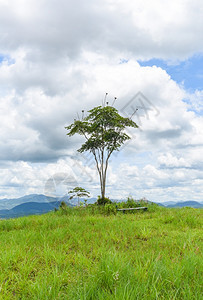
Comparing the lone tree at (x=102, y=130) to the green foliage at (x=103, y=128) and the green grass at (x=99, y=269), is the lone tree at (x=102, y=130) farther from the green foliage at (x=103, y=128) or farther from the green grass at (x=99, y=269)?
the green grass at (x=99, y=269)

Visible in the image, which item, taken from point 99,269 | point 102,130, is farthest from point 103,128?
point 99,269

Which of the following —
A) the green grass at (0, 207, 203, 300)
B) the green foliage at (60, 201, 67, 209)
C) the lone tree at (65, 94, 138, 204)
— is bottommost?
the green grass at (0, 207, 203, 300)

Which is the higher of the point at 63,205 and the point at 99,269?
the point at 63,205

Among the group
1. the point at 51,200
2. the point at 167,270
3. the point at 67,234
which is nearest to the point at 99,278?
the point at 167,270

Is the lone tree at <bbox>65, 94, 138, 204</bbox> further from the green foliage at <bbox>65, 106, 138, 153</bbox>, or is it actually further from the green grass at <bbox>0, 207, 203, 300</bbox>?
the green grass at <bbox>0, 207, 203, 300</bbox>

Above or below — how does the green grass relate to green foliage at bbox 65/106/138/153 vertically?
below

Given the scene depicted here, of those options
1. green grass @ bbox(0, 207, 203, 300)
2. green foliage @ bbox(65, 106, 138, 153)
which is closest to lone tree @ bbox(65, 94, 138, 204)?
green foliage @ bbox(65, 106, 138, 153)

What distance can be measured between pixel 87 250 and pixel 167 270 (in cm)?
204

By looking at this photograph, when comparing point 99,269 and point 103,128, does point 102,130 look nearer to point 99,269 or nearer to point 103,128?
point 103,128

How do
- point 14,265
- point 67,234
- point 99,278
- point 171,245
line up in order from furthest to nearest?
point 67,234 → point 171,245 → point 14,265 → point 99,278

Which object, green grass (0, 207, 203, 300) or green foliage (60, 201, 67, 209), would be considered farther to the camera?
green foliage (60, 201, 67, 209)

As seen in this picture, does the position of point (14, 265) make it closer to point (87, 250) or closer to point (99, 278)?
Answer: point (87, 250)

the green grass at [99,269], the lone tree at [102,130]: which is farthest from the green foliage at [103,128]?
the green grass at [99,269]

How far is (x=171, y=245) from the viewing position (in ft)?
17.5
